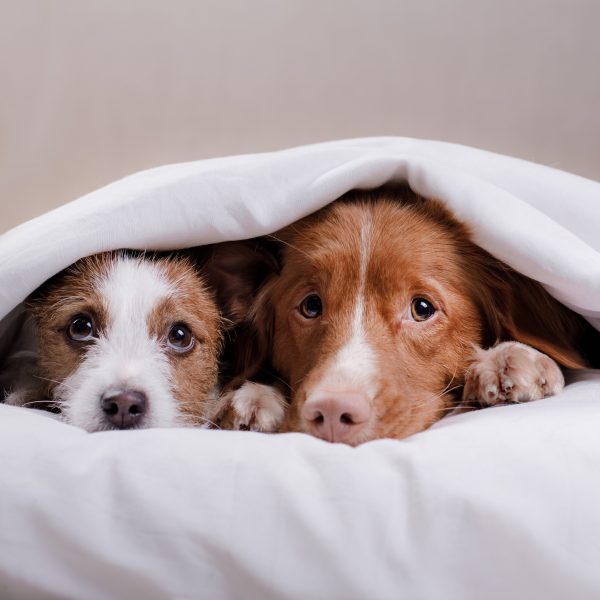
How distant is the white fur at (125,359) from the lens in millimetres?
1717

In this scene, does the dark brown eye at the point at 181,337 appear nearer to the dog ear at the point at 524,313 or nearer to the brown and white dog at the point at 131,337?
the brown and white dog at the point at 131,337

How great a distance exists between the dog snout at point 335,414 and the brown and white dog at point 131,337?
14.5 inches

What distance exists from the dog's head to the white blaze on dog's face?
19cm

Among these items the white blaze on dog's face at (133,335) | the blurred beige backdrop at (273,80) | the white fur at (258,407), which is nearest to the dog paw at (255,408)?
the white fur at (258,407)

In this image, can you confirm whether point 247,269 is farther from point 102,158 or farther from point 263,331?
point 102,158

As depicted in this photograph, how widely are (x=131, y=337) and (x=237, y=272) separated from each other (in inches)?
15.1

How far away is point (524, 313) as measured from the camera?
198cm

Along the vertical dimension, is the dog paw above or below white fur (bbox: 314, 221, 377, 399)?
below

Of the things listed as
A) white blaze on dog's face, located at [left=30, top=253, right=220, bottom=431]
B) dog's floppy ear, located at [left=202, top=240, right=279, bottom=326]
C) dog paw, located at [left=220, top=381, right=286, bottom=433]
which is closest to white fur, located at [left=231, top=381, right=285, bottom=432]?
dog paw, located at [left=220, top=381, right=286, bottom=433]

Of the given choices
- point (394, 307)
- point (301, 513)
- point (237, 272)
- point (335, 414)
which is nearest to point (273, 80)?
point (237, 272)

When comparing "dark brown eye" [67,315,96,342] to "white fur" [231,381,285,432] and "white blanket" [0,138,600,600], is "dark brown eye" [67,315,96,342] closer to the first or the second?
"white fur" [231,381,285,432]

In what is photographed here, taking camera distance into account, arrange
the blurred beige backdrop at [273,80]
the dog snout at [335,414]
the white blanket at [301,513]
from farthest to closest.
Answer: the blurred beige backdrop at [273,80]
the dog snout at [335,414]
the white blanket at [301,513]

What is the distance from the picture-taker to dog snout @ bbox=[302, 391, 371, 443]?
1525 mm

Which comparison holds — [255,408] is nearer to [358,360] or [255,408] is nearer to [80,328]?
[358,360]
